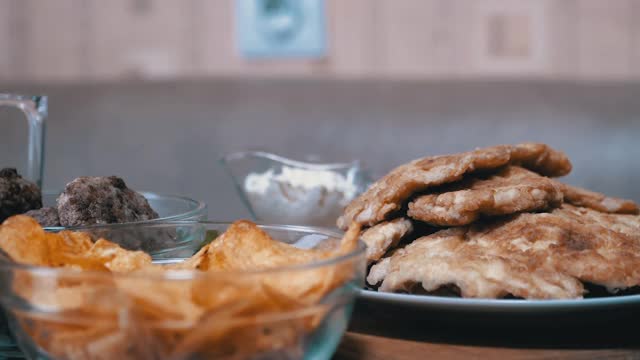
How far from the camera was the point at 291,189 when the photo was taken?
132 cm

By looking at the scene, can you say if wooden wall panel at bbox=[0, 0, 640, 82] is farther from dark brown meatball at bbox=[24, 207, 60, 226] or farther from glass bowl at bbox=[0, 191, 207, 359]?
dark brown meatball at bbox=[24, 207, 60, 226]

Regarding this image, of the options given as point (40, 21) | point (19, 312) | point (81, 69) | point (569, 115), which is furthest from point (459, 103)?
point (19, 312)

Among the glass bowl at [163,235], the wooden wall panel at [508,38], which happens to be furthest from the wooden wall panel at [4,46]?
the glass bowl at [163,235]

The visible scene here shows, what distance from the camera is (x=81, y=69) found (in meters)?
3.13

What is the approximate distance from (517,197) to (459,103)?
83.1 inches

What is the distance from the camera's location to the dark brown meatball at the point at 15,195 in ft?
2.30

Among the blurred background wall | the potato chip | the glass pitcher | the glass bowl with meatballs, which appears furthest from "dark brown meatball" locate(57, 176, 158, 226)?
the blurred background wall

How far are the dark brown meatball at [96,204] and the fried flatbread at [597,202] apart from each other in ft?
1.55

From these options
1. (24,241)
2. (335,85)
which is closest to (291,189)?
(24,241)

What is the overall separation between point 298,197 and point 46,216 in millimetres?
629

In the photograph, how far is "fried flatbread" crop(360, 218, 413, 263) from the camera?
0.76 meters

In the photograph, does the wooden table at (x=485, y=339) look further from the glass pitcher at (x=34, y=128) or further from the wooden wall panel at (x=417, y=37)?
the wooden wall panel at (x=417, y=37)

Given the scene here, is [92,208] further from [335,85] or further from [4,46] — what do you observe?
[4,46]

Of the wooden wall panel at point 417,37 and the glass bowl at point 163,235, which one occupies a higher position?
the wooden wall panel at point 417,37
